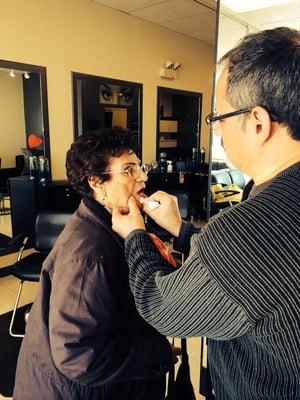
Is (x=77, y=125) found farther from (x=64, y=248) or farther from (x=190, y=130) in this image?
(x=64, y=248)

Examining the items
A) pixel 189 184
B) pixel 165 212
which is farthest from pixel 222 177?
pixel 189 184

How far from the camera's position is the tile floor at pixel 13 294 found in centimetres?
221

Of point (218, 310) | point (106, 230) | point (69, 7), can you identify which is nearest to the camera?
point (218, 310)

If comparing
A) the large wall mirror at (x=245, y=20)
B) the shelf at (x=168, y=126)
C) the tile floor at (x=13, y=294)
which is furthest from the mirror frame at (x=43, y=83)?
the large wall mirror at (x=245, y=20)

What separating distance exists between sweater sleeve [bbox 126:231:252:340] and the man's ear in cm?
25

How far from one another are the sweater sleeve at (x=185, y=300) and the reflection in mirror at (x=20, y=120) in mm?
3188

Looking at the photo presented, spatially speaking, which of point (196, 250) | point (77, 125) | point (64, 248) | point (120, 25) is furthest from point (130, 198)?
point (120, 25)

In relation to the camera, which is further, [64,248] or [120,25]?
[120,25]

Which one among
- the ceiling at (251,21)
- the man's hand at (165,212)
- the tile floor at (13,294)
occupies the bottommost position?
the tile floor at (13,294)

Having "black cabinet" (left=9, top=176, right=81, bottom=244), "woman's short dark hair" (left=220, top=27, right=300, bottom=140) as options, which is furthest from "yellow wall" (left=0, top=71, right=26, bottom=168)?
"woman's short dark hair" (left=220, top=27, right=300, bottom=140)

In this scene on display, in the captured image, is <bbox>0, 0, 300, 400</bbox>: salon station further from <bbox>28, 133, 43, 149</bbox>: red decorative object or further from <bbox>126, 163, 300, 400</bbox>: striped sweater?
<bbox>126, 163, 300, 400</bbox>: striped sweater

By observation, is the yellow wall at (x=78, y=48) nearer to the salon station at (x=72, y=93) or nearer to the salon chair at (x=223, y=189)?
the salon station at (x=72, y=93)

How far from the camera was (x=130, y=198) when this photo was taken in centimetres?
119

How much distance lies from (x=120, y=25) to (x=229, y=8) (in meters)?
2.66
